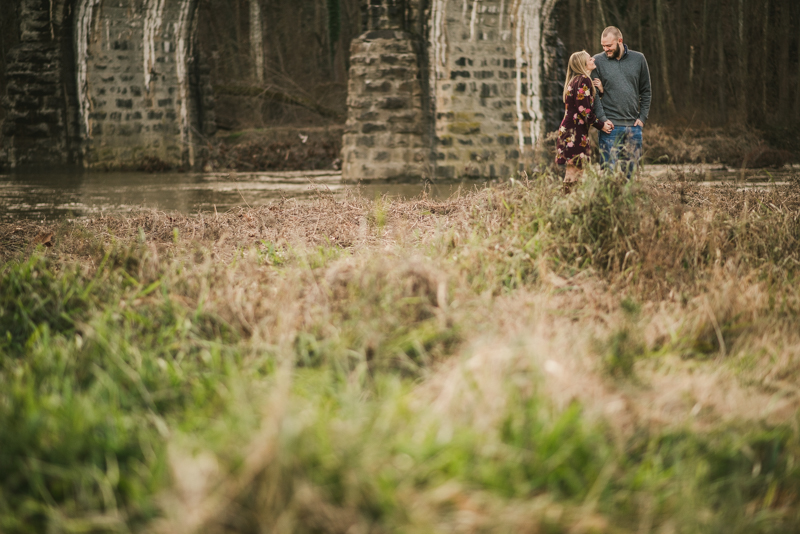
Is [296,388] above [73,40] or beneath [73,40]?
beneath

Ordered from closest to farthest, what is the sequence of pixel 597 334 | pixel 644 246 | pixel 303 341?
pixel 303 341
pixel 597 334
pixel 644 246

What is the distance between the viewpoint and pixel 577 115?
5.38m

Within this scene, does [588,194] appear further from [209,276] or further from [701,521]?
Result: [701,521]

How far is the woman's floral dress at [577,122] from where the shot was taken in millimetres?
5344

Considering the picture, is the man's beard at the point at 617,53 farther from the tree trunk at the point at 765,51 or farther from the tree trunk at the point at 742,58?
the tree trunk at the point at 765,51

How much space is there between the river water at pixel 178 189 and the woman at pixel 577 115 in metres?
0.72

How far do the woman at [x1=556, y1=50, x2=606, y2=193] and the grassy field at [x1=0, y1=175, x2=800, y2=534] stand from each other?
1590 mm

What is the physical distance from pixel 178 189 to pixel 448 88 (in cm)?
407

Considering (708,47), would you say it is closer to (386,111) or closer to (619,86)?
(386,111)

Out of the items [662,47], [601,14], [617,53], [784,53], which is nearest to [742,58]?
[784,53]

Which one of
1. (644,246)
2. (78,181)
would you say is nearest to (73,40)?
(78,181)

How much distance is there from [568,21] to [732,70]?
18.5ft

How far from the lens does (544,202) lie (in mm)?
3936

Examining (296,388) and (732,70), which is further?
(732,70)
